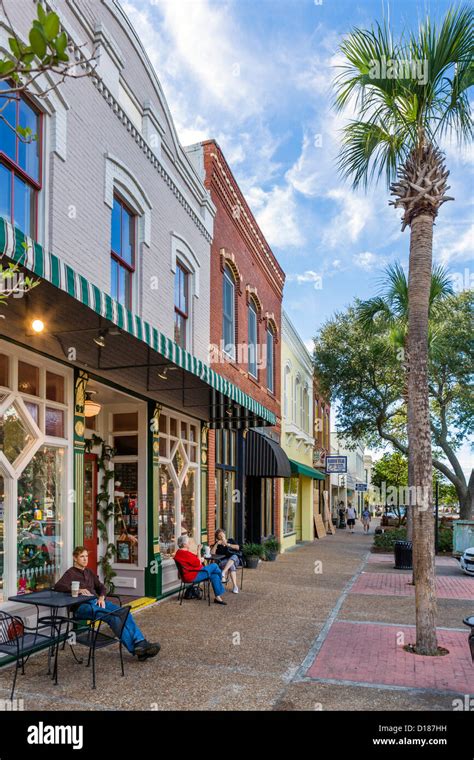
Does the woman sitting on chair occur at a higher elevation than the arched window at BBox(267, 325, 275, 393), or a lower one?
lower

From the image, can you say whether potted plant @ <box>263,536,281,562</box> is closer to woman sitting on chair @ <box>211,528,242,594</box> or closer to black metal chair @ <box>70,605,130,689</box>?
woman sitting on chair @ <box>211,528,242,594</box>

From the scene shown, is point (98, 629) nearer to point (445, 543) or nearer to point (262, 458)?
point (262, 458)

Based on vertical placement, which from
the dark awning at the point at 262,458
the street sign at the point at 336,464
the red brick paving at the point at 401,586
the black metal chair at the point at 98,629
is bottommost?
the red brick paving at the point at 401,586

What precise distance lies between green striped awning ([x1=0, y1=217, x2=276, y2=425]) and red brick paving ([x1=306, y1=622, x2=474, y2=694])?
13.1ft

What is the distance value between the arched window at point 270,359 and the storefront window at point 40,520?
13211 mm

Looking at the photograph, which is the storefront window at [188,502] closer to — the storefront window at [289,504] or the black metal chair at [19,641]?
the black metal chair at [19,641]

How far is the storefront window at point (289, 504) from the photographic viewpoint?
23022 mm

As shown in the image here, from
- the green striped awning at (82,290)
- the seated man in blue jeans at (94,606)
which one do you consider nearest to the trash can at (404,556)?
→ the green striped awning at (82,290)

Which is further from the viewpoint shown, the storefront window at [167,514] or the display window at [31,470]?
the storefront window at [167,514]

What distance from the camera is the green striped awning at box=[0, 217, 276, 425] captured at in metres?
4.70

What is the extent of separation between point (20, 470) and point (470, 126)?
A: 23.9 feet

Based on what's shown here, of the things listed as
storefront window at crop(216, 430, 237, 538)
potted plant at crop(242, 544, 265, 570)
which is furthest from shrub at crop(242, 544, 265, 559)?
storefront window at crop(216, 430, 237, 538)
